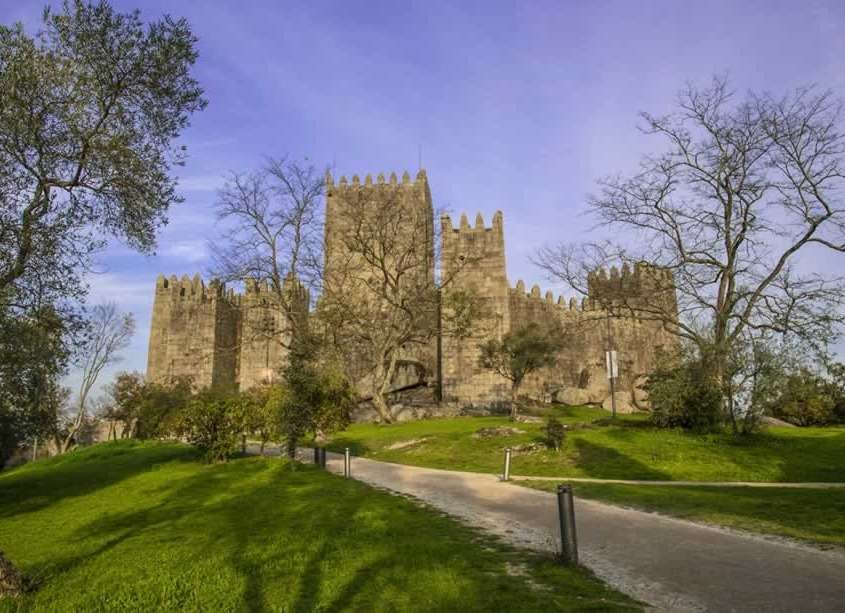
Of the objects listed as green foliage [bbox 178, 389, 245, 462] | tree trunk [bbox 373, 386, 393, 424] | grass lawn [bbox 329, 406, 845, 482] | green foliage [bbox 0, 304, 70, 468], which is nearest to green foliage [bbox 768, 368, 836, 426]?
grass lawn [bbox 329, 406, 845, 482]

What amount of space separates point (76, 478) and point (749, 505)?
683 inches

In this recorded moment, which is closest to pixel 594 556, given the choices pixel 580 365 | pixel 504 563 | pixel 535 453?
pixel 504 563

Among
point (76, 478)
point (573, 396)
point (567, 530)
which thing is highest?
point (573, 396)

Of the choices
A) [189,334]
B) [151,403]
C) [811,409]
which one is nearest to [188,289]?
[189,334]

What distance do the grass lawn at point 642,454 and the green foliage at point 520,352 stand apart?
33.7ft

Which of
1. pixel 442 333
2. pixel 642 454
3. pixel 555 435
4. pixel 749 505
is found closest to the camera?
pixel 749 505

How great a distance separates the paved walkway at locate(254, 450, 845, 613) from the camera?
560 cm

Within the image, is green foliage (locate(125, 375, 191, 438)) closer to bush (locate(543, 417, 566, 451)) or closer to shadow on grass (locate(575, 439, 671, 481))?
bush (locate(543, 417, 566, 451))

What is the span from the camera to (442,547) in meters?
7.76

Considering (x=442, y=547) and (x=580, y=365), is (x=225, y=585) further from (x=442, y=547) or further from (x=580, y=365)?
(x=580, y=365)

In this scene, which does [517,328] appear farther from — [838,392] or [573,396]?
[838,392]

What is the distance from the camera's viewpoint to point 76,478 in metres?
18.1

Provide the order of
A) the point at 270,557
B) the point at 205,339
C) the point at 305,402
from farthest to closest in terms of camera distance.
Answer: the point at 205,339 < the point at 305,402 < the point at 270,557

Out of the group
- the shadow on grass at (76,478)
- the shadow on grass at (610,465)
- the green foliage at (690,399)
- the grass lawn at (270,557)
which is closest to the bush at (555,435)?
the shadow on grass at (610,465)
